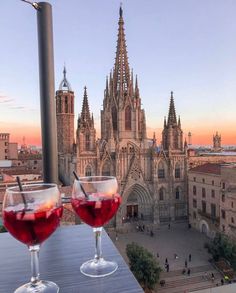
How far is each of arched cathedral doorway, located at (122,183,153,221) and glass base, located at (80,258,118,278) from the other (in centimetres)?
3007

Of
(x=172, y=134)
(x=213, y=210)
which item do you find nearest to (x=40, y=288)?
(x=213, y=210)

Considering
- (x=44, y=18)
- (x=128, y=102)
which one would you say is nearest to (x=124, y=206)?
(x=128, y=102)

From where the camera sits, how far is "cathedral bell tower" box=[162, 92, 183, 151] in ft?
112

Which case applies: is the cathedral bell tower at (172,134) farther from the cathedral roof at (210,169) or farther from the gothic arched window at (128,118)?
the gothic arched window at (128,118)

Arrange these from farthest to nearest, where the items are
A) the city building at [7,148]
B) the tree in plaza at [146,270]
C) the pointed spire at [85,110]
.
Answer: the city building at [7,148], the pointed spire at [85,110], the tree in plaza at [146,270]

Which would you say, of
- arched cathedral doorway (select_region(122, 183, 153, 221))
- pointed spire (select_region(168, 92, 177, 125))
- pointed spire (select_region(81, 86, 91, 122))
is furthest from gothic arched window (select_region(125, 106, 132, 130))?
arched cathedral doorway (select_region(122, 183, 153, 221))

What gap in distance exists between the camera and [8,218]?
4.95 ft

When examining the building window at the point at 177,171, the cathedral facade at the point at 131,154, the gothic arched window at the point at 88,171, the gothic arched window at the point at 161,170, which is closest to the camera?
the gothic arched window at the point at 88,171

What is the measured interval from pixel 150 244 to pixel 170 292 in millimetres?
7837

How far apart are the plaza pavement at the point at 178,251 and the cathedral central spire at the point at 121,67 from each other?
1662 centimetres

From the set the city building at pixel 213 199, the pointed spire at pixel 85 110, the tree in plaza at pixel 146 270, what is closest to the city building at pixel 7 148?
the pointed spire at pixel 85 110

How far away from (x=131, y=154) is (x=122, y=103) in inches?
252

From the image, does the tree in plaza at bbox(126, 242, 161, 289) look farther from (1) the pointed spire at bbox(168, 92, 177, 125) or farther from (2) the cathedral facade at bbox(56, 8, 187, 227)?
(1) the pointed spire at bbox(168, 92, 177, 125)

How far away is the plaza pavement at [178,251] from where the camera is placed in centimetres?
1817
